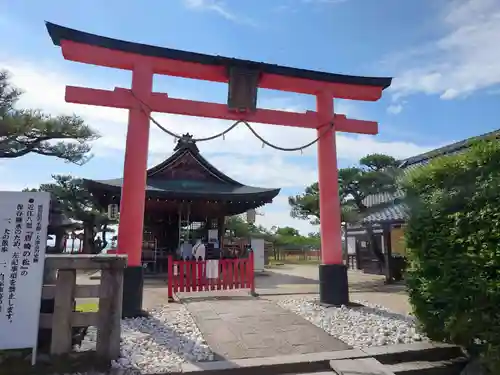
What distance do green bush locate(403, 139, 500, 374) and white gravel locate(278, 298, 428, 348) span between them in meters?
0.52

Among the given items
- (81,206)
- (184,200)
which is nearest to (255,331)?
(184,200)

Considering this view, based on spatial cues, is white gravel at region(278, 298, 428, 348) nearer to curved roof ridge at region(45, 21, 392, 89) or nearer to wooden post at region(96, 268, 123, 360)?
wooden post at region(96, 268, 123, 360)

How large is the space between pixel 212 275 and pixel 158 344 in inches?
155

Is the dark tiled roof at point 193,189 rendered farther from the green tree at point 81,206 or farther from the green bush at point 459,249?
the green bush at point 459,249

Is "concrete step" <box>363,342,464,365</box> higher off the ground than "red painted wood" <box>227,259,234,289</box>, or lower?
lower

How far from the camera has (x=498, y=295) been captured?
11.1 ft

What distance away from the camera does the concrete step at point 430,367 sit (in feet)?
12.2

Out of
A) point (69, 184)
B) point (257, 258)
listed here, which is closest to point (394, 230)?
point (257, 258)

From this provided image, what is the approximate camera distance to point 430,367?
→ 3822 millimetres

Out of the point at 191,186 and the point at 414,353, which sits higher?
the point at 191,186

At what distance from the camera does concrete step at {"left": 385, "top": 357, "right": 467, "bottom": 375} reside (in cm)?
371

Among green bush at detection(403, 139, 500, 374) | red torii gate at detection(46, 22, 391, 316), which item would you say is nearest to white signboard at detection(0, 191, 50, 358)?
red torii gate at detection(46, 22, 391, 316)

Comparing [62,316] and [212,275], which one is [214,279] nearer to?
[212,275]

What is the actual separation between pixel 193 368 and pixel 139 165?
3435 millimetres
